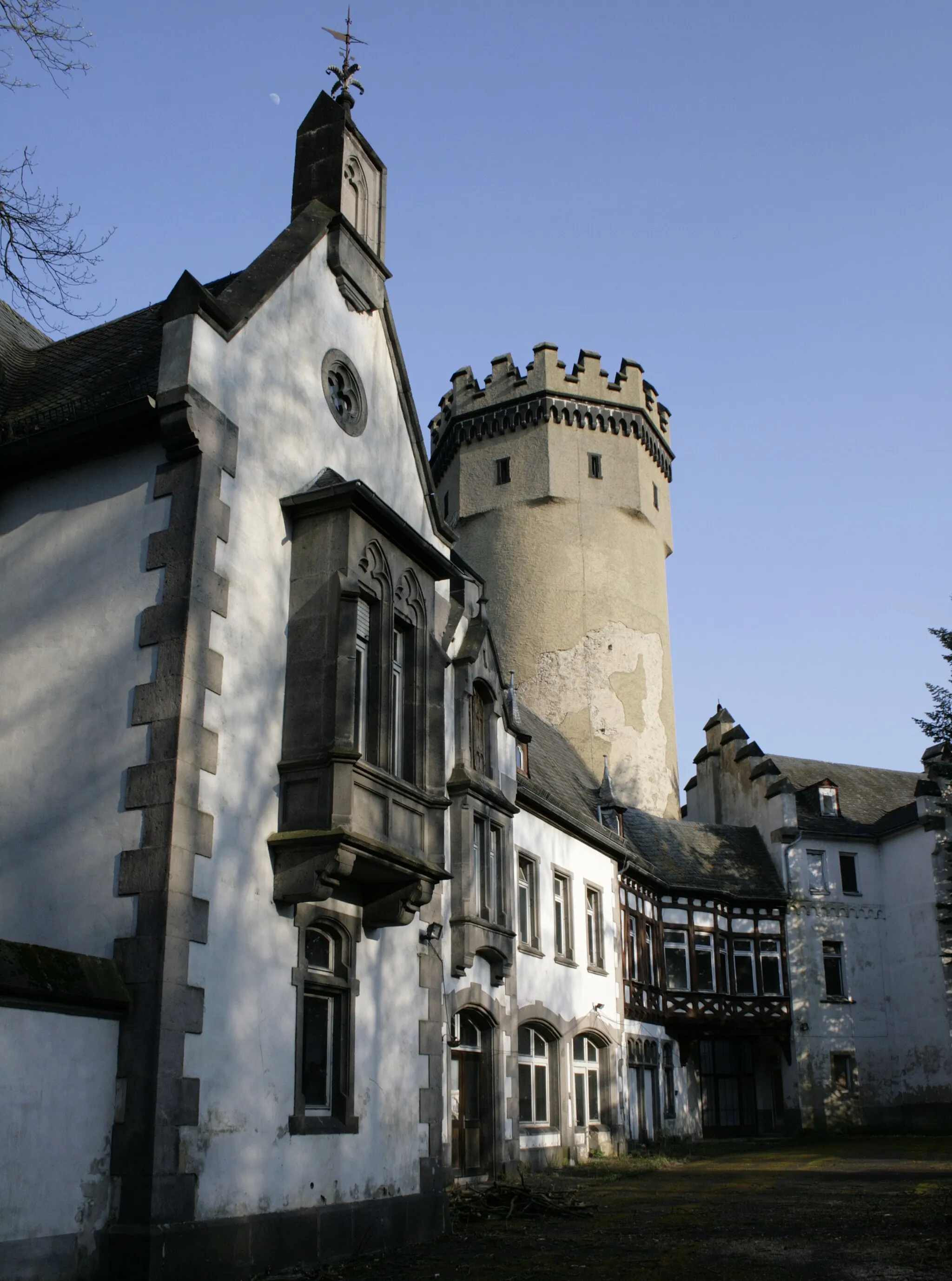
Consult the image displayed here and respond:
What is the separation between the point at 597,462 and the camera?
42.1 metres

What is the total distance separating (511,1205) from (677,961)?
20.5m

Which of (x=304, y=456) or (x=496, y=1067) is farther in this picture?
(x=496, y=1067)

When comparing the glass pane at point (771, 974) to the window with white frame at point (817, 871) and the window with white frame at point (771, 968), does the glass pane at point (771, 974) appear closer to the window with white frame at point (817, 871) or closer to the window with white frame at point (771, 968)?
the window with white frame at point (771, 968)

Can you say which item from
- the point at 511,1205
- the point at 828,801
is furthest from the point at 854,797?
the point at 511,1205

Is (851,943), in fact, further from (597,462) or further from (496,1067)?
(496,1067)

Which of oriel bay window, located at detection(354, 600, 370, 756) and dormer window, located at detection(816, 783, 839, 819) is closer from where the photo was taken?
oriel bay window, located at detection(354, 600, 370, 756)

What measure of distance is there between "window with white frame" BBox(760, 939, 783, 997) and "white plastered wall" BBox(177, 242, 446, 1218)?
24.7 meters

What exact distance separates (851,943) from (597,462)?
56.9 feet

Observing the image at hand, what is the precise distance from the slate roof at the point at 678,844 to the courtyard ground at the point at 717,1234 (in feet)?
38.3

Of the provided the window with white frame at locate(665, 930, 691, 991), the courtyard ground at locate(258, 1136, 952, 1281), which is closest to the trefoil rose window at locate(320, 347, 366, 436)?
the courtyard ground at locate(258, 1136, 952, 1281)

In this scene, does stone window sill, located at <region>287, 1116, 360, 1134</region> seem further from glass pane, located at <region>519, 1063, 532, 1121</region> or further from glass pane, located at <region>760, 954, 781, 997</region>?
glass pane, located at <region>760, 954, 781, 997</region>

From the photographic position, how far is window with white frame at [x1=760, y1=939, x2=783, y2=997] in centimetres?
3669

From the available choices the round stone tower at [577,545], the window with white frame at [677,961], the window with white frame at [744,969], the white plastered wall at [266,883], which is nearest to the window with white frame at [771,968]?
the window with white frame at [744,969]

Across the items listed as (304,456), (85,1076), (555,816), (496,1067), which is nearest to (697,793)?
(555,816)
